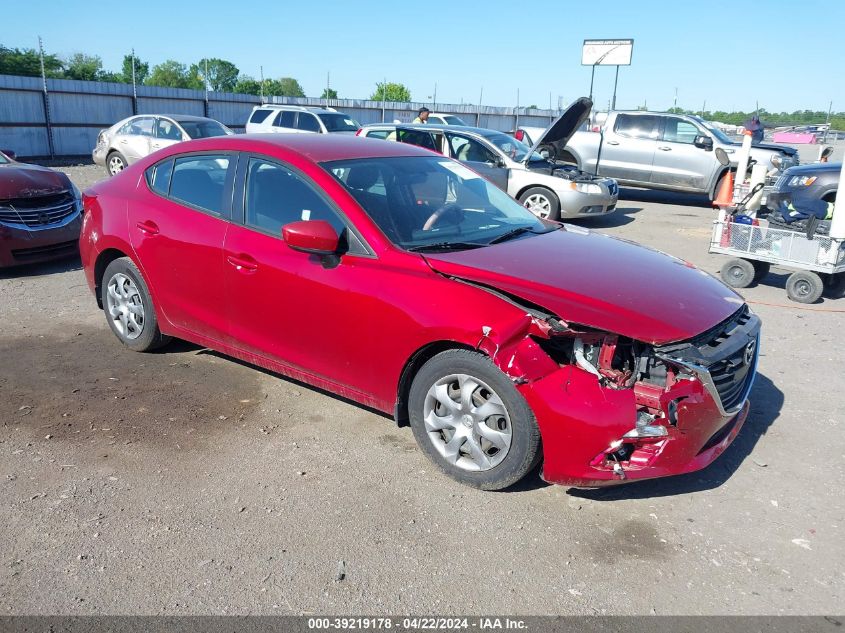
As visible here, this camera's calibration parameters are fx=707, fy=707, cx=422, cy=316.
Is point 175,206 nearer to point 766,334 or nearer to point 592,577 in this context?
point 592,577

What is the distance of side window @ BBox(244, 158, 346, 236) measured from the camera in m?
4.21

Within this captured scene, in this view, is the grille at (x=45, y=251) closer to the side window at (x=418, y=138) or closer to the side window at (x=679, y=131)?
the side window at (x=418, y=138)

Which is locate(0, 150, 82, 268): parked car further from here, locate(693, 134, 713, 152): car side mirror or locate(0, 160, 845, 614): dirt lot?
locate(693, 134, 713, 152): car side mirror

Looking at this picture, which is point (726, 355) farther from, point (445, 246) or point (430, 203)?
point (430, 203)

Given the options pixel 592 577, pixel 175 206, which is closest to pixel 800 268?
pixel 592 577

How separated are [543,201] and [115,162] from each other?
1065 cm

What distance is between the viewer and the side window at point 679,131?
15.7 metres

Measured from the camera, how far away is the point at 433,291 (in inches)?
145

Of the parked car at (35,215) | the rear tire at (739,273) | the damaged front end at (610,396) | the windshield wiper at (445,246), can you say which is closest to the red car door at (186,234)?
the windshield wiper at (445,246)

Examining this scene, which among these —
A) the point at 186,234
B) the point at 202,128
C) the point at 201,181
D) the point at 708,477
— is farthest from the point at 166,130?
the point at 708,477

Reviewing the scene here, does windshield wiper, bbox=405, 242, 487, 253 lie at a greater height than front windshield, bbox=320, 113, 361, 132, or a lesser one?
lesser

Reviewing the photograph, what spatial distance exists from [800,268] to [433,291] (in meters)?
5.74

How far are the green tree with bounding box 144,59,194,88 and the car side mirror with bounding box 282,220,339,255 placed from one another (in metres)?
93.8

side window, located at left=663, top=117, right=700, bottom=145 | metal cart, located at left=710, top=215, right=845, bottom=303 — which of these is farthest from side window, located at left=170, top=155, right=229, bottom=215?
side window, located at left=663, top=117, right=700, bottom=145
